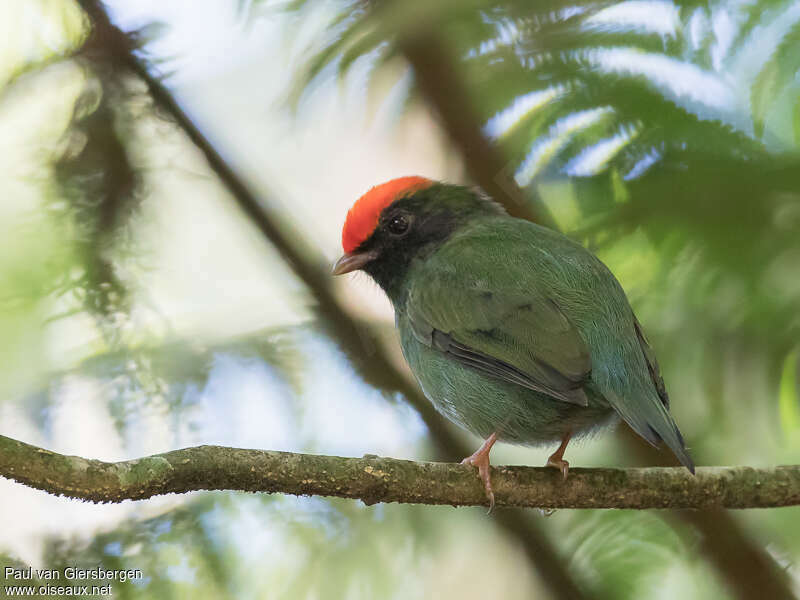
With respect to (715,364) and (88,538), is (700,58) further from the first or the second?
(88,538)

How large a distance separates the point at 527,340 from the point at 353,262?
1203 millimetres

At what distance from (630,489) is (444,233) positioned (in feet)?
5.29

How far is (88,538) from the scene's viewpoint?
3379 millimetres

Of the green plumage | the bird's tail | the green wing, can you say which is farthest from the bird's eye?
the bird's tail

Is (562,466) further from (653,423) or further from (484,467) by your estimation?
(653,423)

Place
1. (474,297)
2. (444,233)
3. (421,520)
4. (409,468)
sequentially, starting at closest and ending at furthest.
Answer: (409,468)
(474,297)
(421,520)
(444,233)

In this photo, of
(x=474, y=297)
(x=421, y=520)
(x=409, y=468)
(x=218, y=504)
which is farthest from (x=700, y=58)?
(x=218, y=504)

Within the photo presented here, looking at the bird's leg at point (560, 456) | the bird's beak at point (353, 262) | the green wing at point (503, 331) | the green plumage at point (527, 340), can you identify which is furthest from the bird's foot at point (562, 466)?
the bird's beak at point (353, 262)

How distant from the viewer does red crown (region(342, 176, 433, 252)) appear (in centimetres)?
428

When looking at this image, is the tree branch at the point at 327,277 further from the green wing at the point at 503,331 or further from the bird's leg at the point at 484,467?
the bird's leg at the point at 484,467

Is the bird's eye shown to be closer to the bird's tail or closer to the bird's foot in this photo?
the bird's foot

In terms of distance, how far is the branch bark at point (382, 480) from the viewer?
2.24 m

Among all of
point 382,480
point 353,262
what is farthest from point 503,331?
point 353,262

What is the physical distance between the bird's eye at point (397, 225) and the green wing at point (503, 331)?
1.47 ft
